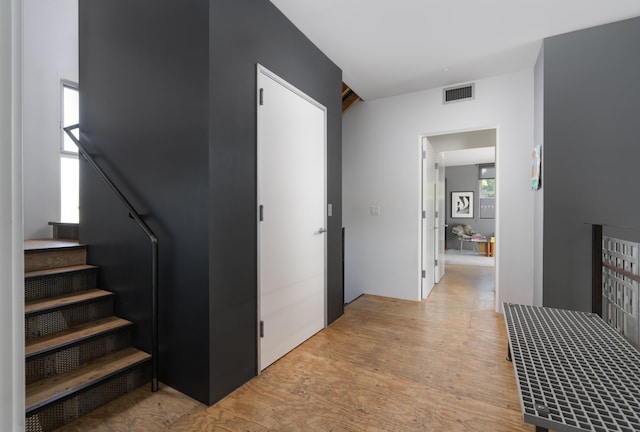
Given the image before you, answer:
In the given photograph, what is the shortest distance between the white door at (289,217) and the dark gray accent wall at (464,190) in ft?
24.8

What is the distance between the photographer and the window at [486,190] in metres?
9.20

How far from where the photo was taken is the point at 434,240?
4.87 metres

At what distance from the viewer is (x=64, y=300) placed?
2.17 metres

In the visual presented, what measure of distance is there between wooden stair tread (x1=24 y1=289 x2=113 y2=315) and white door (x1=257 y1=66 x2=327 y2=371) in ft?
4.04

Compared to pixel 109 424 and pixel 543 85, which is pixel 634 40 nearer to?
pixel 543 85

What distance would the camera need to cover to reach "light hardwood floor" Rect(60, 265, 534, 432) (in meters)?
1.74

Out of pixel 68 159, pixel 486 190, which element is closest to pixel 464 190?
pixel 486 190

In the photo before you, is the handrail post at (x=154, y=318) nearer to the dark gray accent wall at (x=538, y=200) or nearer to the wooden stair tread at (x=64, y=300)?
the wooden stair tread at (x=64, y=300)

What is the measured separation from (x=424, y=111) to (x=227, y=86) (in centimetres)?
284

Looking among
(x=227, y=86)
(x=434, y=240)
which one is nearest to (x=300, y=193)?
(x=227, y=86)

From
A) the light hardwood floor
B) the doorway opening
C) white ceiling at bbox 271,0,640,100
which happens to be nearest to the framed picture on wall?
the doorway opening

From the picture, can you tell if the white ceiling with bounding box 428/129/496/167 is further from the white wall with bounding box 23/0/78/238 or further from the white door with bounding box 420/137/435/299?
the white wall with bounding box 23/0/78/238

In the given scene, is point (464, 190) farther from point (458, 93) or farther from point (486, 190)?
point (458, 93)

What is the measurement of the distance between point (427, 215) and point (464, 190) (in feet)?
19.8
